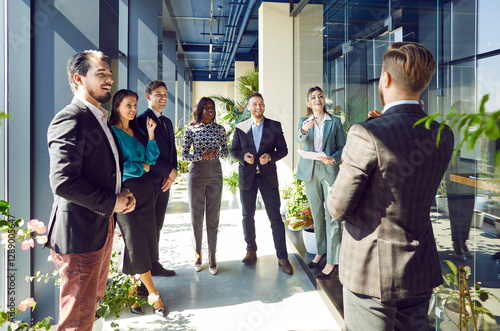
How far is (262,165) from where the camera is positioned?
348 centimetres

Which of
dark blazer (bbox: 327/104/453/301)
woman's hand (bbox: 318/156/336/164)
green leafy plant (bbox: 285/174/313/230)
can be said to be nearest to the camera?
dark blazer (bbox: 327/104/453/301)

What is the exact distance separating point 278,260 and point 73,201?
255 cm

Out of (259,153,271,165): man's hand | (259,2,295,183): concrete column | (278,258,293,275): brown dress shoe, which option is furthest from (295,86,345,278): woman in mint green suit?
(259,2,295,183): concrete column

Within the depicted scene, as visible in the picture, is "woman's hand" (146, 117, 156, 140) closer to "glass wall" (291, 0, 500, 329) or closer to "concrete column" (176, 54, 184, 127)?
"glass wall" (291, 0, 500, 329)

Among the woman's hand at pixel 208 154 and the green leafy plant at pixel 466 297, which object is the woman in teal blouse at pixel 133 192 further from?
the green leafy plant at pixel 466 297

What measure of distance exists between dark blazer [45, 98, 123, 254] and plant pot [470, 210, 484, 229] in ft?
5.66

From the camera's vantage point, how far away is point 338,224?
3.18 meters

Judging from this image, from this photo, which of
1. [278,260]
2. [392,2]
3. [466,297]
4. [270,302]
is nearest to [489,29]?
[392,2]

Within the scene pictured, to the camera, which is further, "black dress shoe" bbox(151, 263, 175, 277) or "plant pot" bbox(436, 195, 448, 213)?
"black dress shoe" bbox(151, 263, 175, 277)

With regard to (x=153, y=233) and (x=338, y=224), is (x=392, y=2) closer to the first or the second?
(x=338, y=224)

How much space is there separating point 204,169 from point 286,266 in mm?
1265

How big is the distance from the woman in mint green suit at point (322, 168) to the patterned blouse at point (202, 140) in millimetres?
801

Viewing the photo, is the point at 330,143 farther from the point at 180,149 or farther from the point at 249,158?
the point at 180,149

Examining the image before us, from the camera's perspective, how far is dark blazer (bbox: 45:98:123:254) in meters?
1.54
